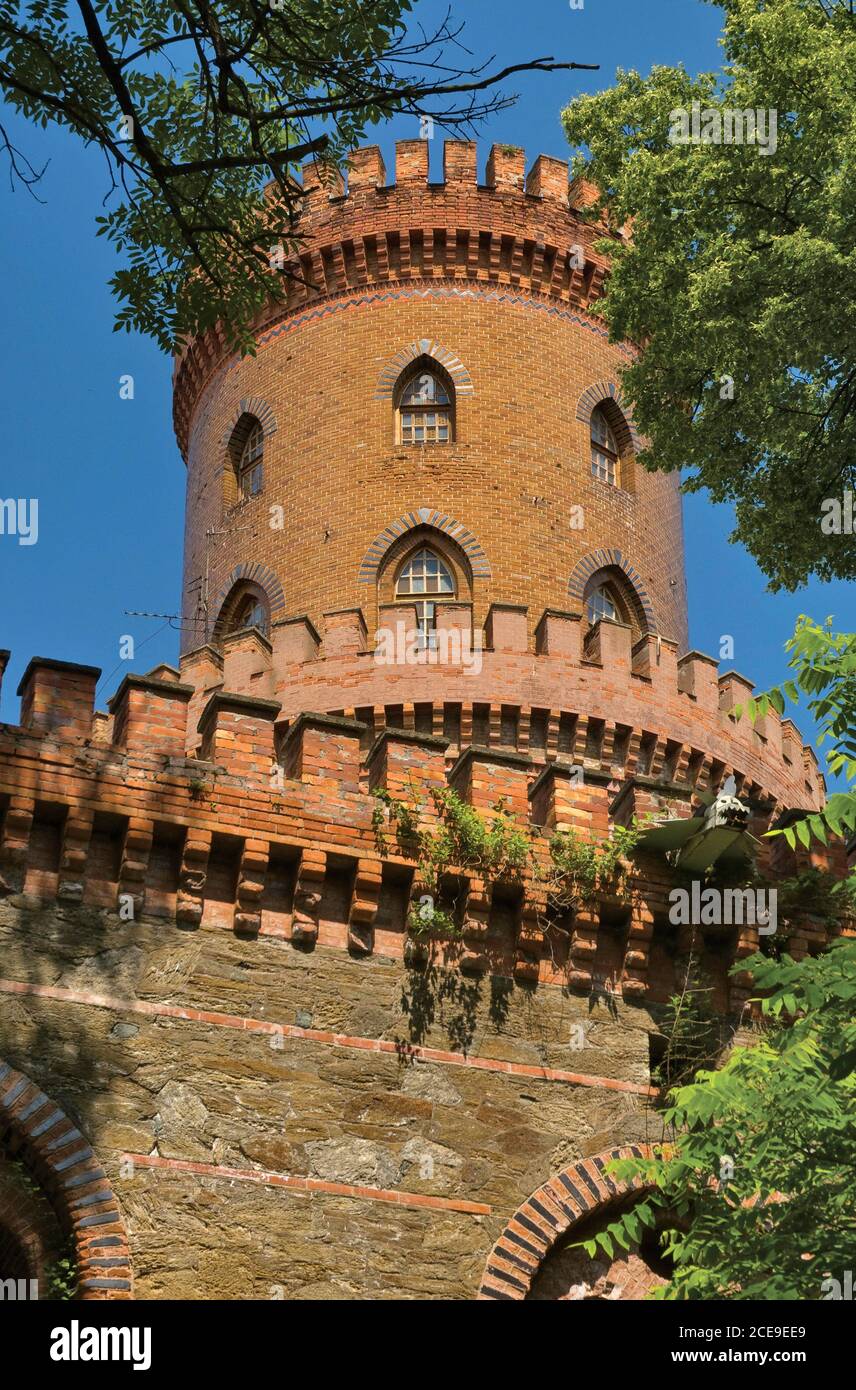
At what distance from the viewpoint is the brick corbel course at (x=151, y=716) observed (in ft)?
45.6

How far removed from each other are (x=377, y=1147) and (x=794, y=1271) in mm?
3385

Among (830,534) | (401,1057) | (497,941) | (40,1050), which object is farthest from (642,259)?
(40,1050)

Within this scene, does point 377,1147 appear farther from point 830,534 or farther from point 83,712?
point 830,534

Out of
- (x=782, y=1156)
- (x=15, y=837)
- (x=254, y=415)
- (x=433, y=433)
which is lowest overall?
(x=782, y=1156)

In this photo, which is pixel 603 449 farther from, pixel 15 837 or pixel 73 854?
pixel 15 837

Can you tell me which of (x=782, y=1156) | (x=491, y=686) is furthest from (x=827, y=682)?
(x=491, y=686)

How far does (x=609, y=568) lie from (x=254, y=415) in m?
5.37

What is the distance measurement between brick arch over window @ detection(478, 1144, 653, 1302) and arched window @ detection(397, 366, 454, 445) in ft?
42.2

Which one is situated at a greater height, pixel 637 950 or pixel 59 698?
pixel 59 698

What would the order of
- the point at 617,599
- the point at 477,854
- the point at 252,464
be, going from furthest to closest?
the point at 252,464
the point at 617,599
the point at 477,854

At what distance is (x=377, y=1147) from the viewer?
43.7ft

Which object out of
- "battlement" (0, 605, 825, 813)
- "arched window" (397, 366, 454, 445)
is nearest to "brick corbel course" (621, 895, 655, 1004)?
"battlement" (0, 605, 825, 813)

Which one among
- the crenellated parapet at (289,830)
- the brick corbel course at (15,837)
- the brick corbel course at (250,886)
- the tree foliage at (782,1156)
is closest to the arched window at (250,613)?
the crenellated parapet at (289,830)

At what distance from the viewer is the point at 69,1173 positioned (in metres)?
12.3
